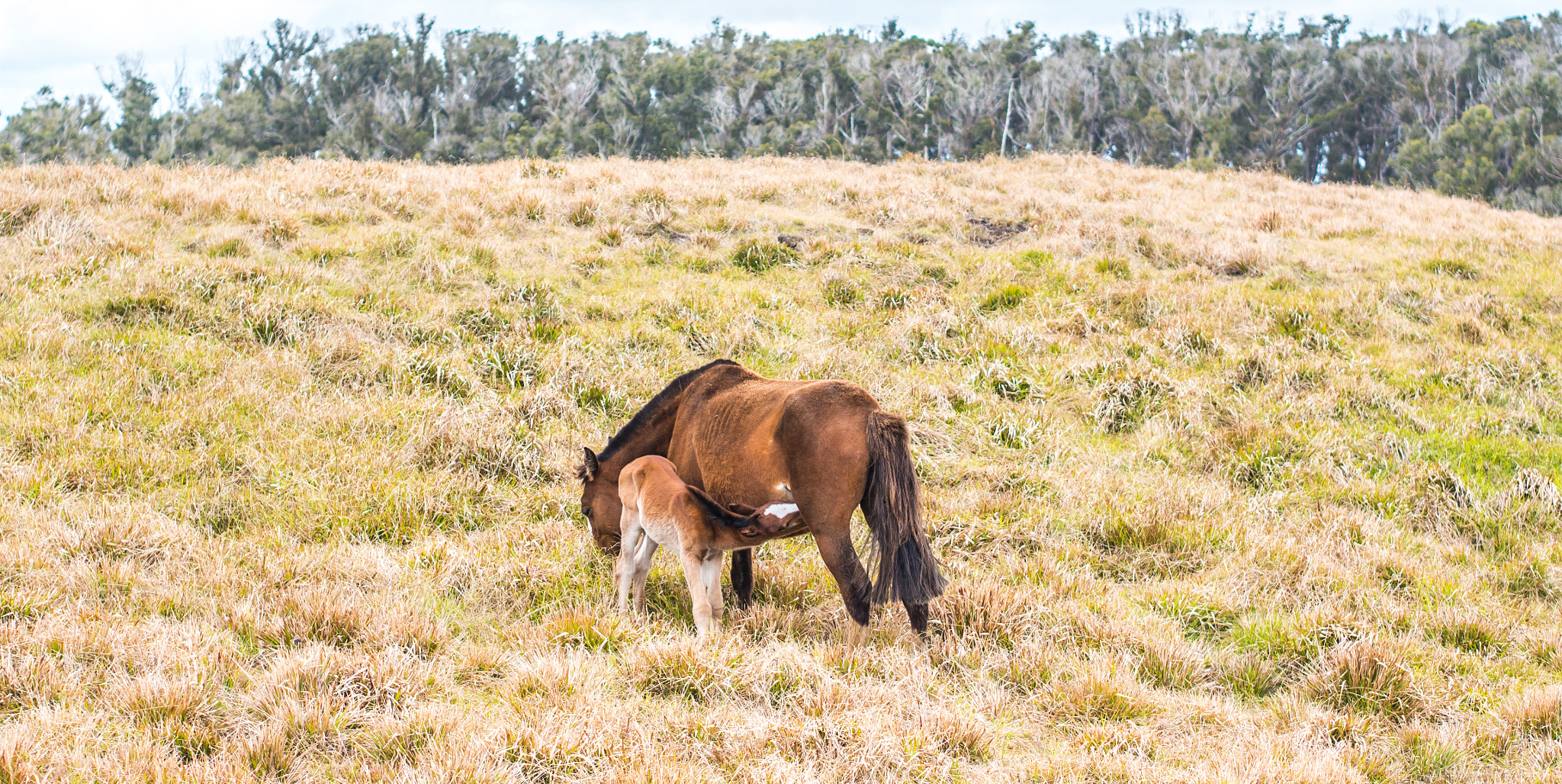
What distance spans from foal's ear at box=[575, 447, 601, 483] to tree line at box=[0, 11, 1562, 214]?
151 ft

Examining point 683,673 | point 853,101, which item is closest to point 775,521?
point 683,673

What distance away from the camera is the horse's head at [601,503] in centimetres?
626

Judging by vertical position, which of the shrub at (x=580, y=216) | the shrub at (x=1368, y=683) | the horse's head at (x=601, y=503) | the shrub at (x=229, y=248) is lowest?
the shrub at (x=1368, y=683)

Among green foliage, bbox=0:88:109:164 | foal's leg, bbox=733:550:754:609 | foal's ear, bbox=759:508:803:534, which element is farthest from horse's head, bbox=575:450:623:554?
green foliage, bbox=0:88:109:164

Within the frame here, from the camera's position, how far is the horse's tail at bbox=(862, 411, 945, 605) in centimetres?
500

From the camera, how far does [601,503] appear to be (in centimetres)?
631

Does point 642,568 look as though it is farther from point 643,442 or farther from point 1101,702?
point 1101,702

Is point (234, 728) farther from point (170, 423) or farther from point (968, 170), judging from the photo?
point (968, 170)

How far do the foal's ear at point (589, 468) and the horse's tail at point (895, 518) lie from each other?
1.94 metres

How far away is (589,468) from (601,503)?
241 mm

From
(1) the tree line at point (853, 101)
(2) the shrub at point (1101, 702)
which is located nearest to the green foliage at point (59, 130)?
(1) the tree line at point (853, 101)

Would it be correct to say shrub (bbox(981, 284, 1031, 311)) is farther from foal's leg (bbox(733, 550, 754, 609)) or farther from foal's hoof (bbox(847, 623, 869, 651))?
foal's hoof (bbox(847, 623, 869, 651))

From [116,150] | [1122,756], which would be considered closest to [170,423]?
[1122,756]

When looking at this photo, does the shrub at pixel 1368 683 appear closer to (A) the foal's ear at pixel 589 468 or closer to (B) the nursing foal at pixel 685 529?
(B) the nursing foal at pixel 685 529
